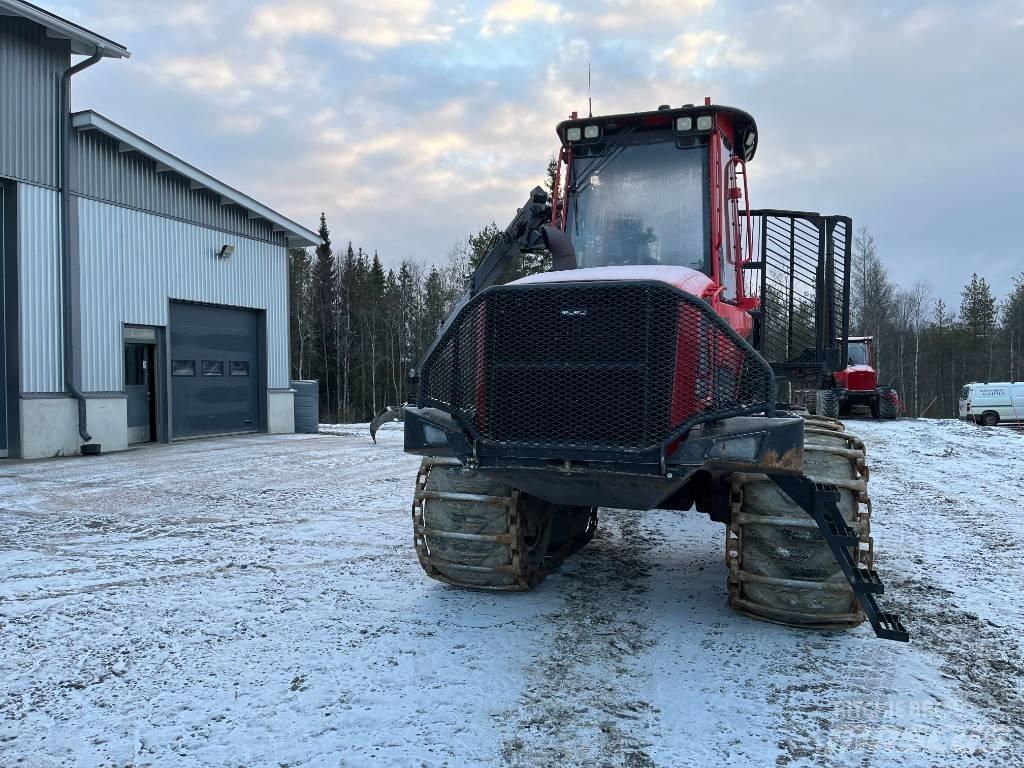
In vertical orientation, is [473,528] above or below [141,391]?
below

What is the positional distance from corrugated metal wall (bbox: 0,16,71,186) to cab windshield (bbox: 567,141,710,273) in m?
11.9

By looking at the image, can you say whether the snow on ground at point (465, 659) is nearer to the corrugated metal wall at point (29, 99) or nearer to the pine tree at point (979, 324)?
the corrugated metal wall at point (29, 99)

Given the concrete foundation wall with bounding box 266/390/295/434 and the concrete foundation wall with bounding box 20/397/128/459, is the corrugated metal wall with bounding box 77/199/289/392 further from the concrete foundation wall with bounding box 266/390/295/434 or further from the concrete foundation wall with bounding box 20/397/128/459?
the concrete foundation wall with bounding box 20/397/128/459

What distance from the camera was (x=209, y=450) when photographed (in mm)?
14289

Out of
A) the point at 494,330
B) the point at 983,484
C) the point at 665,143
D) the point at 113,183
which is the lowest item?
the point at 983,484

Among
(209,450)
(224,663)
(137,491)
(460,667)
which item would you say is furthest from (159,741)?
(209,450)

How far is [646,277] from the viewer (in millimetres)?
3914

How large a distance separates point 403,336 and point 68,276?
102 ft

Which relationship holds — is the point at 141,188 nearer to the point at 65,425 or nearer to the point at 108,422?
the point at 108,422

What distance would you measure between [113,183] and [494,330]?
540 inches

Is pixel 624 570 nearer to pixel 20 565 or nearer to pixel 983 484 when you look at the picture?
pixel 20 565

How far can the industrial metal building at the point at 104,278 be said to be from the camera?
12844 millimetres

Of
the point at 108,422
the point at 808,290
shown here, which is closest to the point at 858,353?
the point at 808,290

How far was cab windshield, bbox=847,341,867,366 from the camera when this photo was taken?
23.9m
